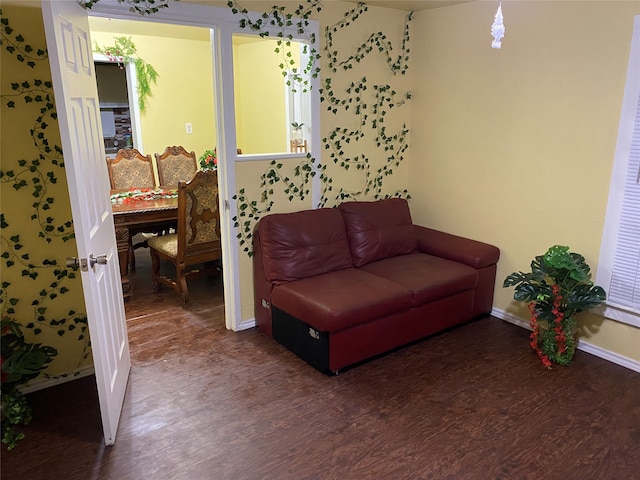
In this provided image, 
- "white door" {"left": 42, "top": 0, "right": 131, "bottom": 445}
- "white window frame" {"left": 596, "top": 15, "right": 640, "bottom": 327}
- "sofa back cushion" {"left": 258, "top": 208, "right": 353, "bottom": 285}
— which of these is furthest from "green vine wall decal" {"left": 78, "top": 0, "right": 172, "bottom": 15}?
"white window frame" {"left": 596, "top": 15, "right": 640, "bottom": 327}

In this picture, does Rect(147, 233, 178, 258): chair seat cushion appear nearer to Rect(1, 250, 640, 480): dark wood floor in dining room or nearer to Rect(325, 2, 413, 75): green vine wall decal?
Rect(1, 250, 640, 480): dark wood floor in dining room

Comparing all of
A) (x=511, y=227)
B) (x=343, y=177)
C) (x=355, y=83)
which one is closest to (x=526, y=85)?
(x=511, y=227)

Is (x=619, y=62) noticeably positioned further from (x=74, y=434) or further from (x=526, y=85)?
(x=74, y=434)

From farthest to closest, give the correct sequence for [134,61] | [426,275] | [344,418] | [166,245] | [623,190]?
1. [134,61]
2. [166,245]
3. [426,275]
4. [623,190]
5. [344,418]

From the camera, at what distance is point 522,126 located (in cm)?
316

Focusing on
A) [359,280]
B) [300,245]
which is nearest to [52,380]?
[300,245]

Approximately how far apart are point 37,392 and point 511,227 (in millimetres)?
3144

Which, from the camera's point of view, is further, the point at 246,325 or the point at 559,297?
the point at 246,325

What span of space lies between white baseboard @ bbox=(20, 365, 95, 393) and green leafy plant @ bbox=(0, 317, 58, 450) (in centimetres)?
15

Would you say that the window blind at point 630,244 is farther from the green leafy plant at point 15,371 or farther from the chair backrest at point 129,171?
the chair backrest at point 129,171

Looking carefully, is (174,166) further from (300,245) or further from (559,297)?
(559,297)

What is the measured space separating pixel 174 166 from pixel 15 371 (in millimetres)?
3074

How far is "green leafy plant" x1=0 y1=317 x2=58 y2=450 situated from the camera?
2188 mm

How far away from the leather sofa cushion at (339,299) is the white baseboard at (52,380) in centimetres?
117
